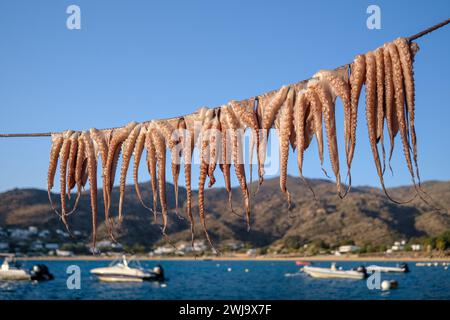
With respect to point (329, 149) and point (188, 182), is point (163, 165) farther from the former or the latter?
point (329, 149)

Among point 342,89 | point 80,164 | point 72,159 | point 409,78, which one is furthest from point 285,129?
point 72,159

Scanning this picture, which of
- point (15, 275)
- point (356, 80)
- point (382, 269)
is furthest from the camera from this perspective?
point (382, 269)

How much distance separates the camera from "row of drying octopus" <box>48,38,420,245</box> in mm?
4207

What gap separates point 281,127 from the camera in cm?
444

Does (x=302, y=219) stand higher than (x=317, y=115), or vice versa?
(x=317, y=115)

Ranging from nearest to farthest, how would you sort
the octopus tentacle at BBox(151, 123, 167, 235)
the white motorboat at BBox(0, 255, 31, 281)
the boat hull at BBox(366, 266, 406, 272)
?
the octopus tentacle at BBox(151, 123, 167, 235)
the white motorboat at BBox(0, 255, 31, 281)
the boat hull at BBox(366, 266, 406, 272)

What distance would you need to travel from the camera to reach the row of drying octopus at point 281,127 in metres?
4.21

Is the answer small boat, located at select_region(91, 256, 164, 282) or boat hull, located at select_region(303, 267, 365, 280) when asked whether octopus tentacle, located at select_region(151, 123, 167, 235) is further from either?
boat hull, located at select_region(303, 267, 365, 280)

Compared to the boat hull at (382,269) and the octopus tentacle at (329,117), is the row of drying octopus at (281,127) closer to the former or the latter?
the octopus tentacle at (329,117)

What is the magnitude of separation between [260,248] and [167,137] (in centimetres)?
19774

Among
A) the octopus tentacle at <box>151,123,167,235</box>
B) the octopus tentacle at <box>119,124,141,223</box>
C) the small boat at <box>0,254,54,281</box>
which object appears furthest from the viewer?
the small boat at <box>0,254,54,281</box>

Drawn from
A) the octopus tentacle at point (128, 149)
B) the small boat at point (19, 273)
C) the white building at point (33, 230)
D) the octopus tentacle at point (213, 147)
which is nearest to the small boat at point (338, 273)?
the small boat at point (19, 273)

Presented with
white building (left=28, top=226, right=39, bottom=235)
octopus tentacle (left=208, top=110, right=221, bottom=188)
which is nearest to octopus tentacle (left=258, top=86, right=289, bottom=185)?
octopus tentacle (left=208, top=110, right=221, bottom=188)

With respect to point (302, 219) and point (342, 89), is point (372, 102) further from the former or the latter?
point (302, 219)
